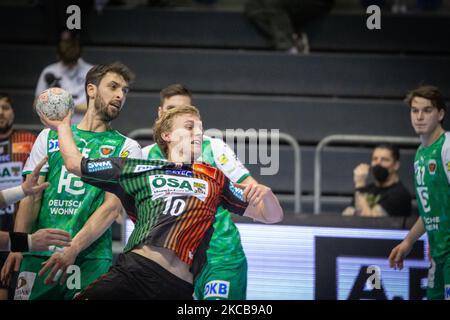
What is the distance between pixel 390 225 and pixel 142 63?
2.46m

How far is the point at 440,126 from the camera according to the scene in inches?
255

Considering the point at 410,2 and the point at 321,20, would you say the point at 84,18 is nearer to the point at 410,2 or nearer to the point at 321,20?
the point at 321,20

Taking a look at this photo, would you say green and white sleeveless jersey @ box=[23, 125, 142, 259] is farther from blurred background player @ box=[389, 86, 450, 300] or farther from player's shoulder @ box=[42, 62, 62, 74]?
blurred background player @ box=[389, 86, 450, 300]

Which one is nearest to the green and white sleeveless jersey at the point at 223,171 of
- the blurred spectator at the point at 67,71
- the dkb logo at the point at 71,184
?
the dkb logo at the point at 71,184

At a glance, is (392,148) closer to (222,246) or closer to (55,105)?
(222,246)

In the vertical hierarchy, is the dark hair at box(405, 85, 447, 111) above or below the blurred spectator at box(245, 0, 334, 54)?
below

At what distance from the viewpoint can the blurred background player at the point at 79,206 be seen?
569 centimetres

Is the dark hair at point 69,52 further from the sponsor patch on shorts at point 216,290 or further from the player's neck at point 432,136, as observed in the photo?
the player's neck at point 432,136

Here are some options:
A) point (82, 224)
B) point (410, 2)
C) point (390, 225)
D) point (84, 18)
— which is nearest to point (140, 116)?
point (84, 18)

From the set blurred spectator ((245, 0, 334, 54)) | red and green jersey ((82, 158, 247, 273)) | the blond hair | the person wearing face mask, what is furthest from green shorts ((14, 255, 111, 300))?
blurred spectator ((245, 0, 334, 54))

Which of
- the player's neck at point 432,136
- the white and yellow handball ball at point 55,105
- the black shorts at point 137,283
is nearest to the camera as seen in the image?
the black shorts at point 137,283

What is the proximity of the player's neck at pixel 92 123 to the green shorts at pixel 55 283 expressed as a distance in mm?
845

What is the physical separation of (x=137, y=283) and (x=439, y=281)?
234 cm

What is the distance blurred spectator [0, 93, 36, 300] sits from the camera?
6.34 metres
